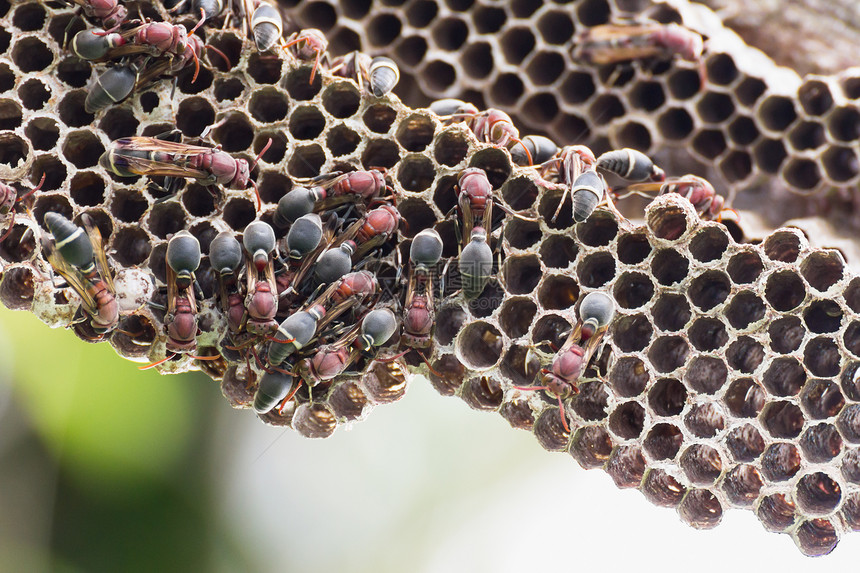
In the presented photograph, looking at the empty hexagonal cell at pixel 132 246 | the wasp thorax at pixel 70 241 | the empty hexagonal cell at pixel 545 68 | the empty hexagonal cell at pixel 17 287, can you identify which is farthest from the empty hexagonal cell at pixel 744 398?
the empty hexagonal cell at pixel 17 287

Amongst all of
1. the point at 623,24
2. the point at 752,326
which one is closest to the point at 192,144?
the point at 623,24

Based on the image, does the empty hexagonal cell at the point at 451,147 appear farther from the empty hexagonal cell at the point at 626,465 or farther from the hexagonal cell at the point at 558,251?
the empty hexagonal cell at the point at 626,465

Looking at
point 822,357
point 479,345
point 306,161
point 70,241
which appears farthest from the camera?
point 306,161

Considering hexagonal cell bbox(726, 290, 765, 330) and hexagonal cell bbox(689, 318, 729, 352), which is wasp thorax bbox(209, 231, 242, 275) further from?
hexagonal cell bbox(726, 290, 765, 330)

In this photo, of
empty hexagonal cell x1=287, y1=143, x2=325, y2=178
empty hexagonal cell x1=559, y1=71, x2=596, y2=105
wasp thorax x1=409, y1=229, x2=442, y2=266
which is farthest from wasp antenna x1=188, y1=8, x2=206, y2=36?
empty hexagonal cell x1=559, y1=71, x2=596, y2=105

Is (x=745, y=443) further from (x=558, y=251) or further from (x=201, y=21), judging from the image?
(x=201, y=21)

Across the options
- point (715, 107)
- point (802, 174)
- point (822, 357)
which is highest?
point (715, 107)

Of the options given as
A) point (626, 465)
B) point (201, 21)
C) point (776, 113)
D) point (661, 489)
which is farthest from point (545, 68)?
A: point (661, 489)
